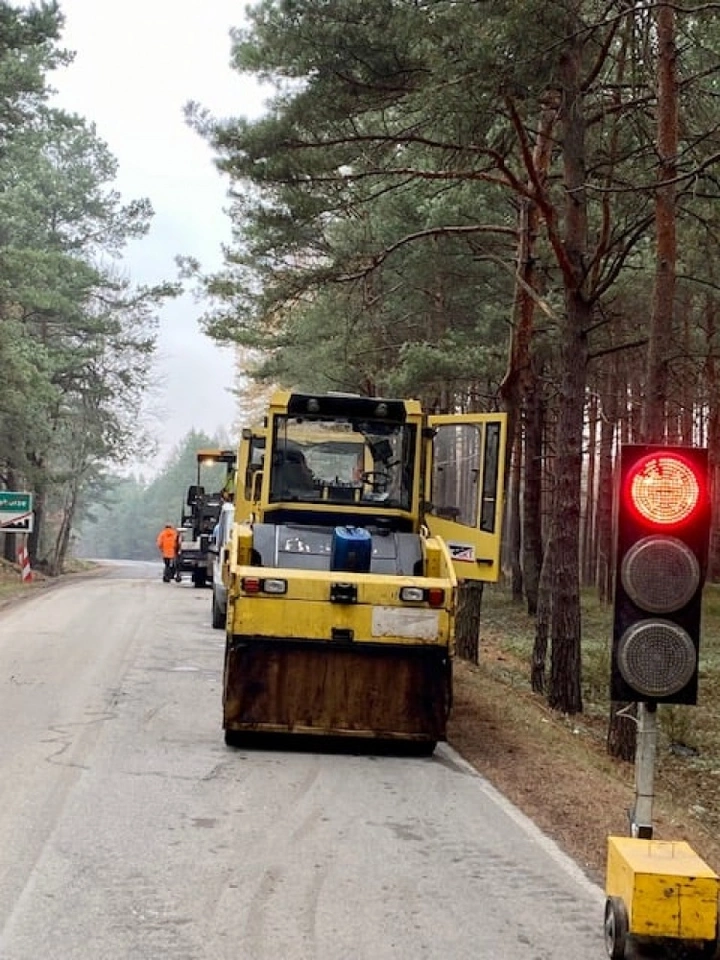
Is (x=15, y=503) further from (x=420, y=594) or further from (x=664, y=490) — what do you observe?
(x=664, y=490)

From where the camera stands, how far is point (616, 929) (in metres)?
4.91

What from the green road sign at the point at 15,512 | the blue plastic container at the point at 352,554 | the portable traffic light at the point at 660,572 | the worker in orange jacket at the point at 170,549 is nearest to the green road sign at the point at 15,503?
the green road sign at the point at 15,512

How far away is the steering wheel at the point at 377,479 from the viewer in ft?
38.0

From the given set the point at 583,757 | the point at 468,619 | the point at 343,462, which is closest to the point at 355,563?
the point at 343,462

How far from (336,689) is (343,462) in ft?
9.68

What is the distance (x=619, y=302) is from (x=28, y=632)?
12.9 metres

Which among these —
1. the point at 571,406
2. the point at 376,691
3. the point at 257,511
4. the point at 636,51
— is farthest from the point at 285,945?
the point at 636,51

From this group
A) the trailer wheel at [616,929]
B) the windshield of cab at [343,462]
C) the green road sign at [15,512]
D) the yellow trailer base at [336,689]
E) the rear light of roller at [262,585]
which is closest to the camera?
the trailer wheel at [616,929]

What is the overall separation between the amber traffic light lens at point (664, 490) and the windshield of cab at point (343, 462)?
20.7 feet

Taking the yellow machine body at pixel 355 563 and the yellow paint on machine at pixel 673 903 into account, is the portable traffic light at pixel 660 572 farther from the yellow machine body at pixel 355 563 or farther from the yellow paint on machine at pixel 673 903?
the yellow machine body at pixel 355 563

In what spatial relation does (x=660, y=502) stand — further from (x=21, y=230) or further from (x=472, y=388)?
(x=21, y=230)

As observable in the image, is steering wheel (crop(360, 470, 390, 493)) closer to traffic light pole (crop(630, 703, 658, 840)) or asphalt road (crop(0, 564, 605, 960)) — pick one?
asphalt road (crop(0, 564, 605, 960))

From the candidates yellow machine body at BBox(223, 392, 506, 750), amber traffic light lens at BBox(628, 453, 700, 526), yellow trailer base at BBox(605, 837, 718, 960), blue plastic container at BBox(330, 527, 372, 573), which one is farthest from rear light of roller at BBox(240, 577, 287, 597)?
yellow trailer base at BBox(605, 837, 718, 960)

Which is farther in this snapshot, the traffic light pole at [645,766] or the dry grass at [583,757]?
the dry grass at [583,757]
